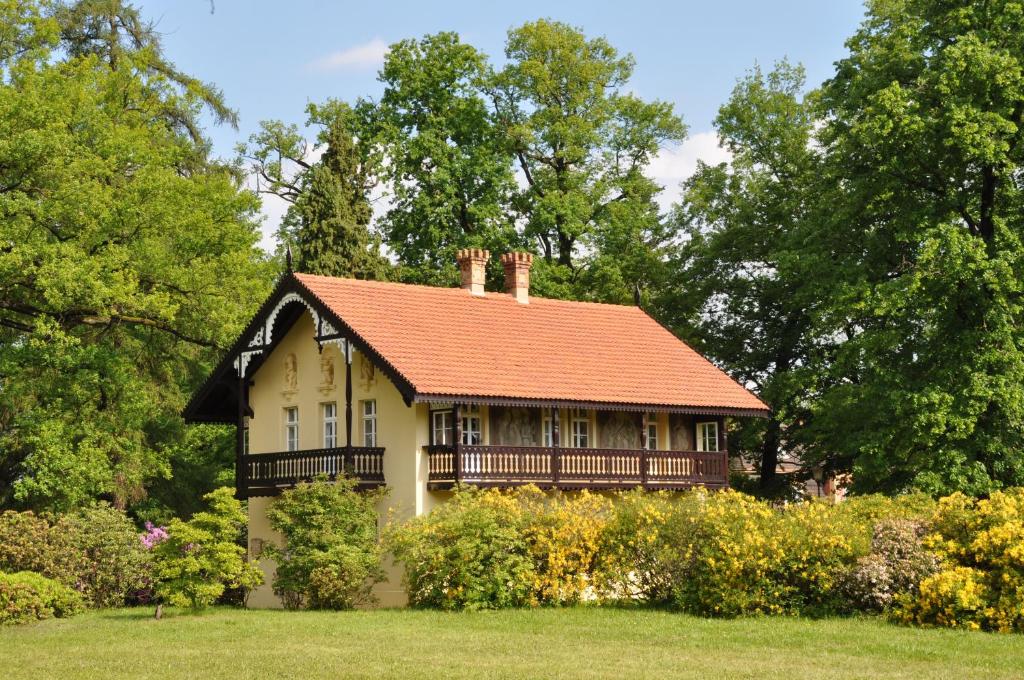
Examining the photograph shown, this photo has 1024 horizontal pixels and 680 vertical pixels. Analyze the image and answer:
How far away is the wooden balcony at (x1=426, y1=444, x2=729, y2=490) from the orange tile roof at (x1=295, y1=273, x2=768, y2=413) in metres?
1.25

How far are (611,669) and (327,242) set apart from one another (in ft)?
90.6

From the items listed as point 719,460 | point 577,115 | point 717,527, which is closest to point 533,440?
point 719,460

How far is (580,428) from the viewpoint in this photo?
3381 centimetres

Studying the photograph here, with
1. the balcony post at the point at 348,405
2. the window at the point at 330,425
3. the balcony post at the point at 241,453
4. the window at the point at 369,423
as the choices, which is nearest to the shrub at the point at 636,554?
the balcony post at the point at 348,405

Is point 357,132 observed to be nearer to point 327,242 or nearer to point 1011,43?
point 327,242

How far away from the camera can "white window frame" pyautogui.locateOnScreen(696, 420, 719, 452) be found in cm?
3631

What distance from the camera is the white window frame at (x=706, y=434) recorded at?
1430 inches

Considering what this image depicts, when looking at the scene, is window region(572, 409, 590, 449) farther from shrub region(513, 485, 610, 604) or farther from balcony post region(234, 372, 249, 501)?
balcony post region(234, 372, 249, 501)

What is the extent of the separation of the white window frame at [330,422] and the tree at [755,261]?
15.3 meters

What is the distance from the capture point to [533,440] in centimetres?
3253

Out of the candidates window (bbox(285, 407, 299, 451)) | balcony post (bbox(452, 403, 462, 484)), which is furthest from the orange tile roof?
window (bbox(285, 407, 299, 451))

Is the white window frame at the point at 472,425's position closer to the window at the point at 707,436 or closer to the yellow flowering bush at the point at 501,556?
the yellow flowering bush at the point at 501,556

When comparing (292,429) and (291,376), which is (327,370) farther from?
(292,429)

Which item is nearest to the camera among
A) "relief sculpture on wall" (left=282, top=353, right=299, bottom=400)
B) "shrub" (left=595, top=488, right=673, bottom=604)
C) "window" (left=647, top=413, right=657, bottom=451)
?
"shrub" (left=595, top=488, right=673, bottom=604)
